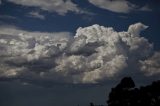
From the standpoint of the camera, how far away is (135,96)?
504 feet

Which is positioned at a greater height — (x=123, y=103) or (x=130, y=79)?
(x=130, y=79)

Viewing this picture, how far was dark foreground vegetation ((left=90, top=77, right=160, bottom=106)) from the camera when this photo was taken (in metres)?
152

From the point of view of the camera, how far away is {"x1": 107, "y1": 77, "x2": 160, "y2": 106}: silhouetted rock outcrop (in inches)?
5979

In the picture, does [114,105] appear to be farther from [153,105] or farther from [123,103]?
[153,105]

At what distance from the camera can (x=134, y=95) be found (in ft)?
505

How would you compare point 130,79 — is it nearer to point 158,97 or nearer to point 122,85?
point 122,85

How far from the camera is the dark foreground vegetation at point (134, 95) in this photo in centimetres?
15188

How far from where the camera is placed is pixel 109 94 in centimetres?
16112

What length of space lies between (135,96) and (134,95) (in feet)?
1.92

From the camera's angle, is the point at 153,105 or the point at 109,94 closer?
the point at 153,105

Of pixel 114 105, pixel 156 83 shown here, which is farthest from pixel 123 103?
pixel 156 83

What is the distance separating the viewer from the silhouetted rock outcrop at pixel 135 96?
15188 centimetres

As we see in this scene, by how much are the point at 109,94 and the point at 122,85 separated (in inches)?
235

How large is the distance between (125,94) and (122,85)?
189 inches
